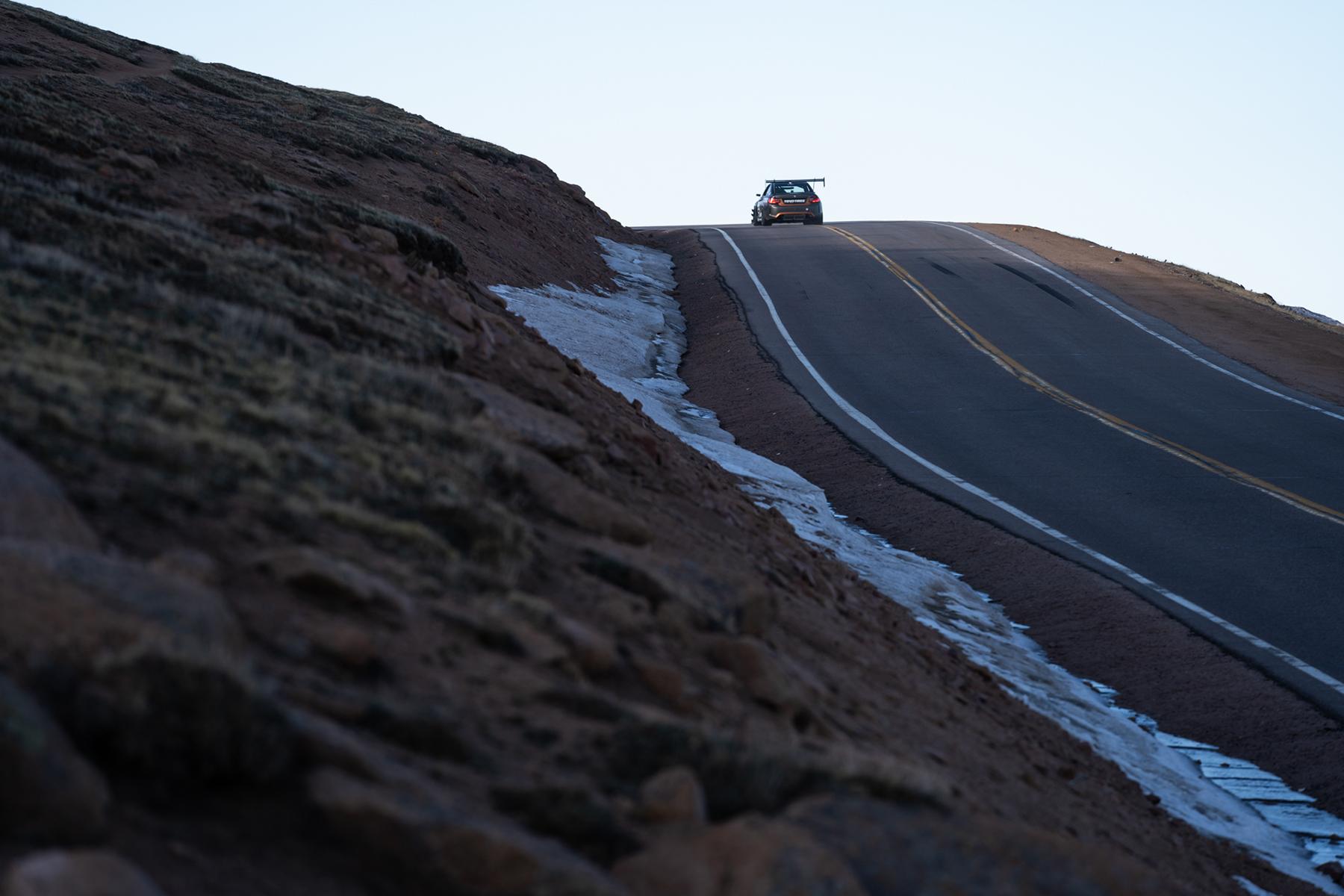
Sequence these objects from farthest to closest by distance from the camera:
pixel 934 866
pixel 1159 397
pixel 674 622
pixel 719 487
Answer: pixel 1159 397 < pixel 719 487 < pixel 674 622 < pixel 934 866

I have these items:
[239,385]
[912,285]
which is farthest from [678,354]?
[239,385]

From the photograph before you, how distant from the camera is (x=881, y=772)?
424cm

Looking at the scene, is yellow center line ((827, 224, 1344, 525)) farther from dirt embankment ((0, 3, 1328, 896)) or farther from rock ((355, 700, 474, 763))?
rock ((355, 700, 474, 763))

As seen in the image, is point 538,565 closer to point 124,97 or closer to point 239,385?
point 239,385

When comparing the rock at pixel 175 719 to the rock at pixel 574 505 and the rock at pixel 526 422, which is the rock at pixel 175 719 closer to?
the rock at pixel 574 505

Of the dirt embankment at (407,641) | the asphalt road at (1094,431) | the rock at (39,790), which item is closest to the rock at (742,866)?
the dirt embankment at (407,641)

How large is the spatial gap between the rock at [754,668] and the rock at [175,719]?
85.8 inches

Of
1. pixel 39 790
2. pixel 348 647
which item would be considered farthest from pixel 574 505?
pixel 39 790

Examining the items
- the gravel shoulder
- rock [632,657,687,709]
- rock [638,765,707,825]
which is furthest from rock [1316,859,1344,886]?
rock [638,765,707,825]

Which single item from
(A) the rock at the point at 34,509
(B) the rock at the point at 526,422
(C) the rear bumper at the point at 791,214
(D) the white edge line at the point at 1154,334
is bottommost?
(A) the rock at the point at 34,509

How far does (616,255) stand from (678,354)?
10198mm

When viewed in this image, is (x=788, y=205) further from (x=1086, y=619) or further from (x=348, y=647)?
(x=348, y=647)

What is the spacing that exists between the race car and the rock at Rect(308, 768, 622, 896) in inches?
1668

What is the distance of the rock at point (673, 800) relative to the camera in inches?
144
